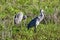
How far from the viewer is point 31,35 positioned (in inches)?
436

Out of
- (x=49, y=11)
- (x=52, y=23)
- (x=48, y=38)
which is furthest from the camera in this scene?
(x=49, y=11)

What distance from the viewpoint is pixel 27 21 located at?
480 inches

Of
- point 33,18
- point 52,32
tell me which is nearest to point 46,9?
point 33,18

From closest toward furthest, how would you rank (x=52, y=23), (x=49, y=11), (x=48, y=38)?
(x=48, y=38)
(x=52, y=23)
(x=49, y=11)

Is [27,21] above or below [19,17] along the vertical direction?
below

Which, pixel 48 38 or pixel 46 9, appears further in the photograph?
pixel 46 9

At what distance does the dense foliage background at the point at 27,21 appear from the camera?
10953mm

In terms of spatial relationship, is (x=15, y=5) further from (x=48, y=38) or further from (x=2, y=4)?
(x=48, y=38)

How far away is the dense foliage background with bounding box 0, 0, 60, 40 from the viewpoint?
35.9 ft

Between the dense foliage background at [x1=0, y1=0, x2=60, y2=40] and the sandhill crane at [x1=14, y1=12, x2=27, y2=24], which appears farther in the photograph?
the sandhill crane at [x1=14, y1=12, x2=27, y2=24]

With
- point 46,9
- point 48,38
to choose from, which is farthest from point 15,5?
point 48,38

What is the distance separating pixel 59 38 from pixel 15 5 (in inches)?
119

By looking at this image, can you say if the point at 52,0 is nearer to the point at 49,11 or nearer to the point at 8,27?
the point at 49,11

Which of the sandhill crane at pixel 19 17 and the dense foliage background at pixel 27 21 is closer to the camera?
the dense foliage background at pixel 27 21
